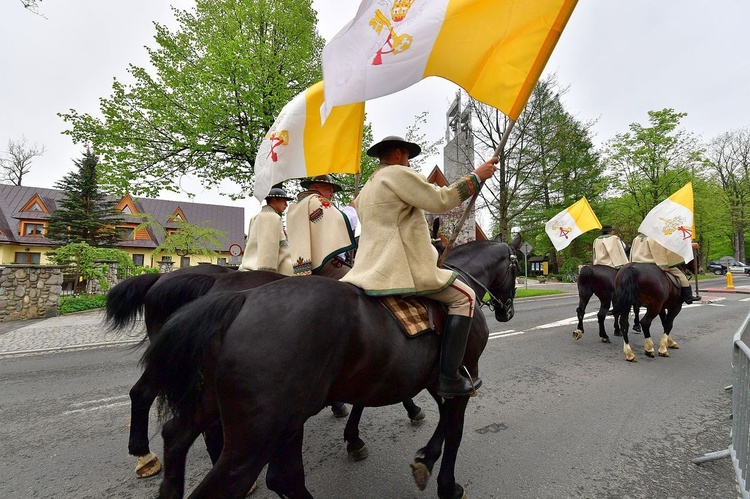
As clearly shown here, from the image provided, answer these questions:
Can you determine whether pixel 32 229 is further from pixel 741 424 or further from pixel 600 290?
pixel 741 424

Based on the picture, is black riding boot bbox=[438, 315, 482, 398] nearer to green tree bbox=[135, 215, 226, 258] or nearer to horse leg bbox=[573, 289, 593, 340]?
horse leg bbox=[573, 289, 593, 340]

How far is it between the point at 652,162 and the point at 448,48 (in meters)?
33.2

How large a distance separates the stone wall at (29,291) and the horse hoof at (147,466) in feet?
36.9

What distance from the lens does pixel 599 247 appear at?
27.2 feet

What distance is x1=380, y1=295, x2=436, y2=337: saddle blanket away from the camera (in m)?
2.13

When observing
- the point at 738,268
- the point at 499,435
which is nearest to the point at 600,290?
the point at 499,435

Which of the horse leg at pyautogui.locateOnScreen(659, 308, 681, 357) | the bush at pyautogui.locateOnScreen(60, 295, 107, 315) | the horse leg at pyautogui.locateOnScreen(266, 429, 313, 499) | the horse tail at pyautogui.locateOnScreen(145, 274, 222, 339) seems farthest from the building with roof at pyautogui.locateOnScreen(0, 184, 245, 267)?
the horse leg at pyautogui.locateOnScreen(266, 429, 313, 499)

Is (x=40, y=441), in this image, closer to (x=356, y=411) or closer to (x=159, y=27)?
(x=356, y=411)

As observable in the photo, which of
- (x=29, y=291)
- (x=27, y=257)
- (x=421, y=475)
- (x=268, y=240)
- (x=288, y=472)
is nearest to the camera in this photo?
(x=288, y=472)

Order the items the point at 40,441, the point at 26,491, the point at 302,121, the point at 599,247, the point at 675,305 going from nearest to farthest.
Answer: the point at 26,491 → the point at 40,441 → the point at 302,121 → the point at 675,305 → the point at 599,247

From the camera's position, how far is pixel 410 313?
7.26 feet

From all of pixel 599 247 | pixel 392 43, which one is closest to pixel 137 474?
pixel 392 43

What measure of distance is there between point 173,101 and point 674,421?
17.7 metres

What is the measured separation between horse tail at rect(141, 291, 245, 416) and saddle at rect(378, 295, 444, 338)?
0.89 metres
